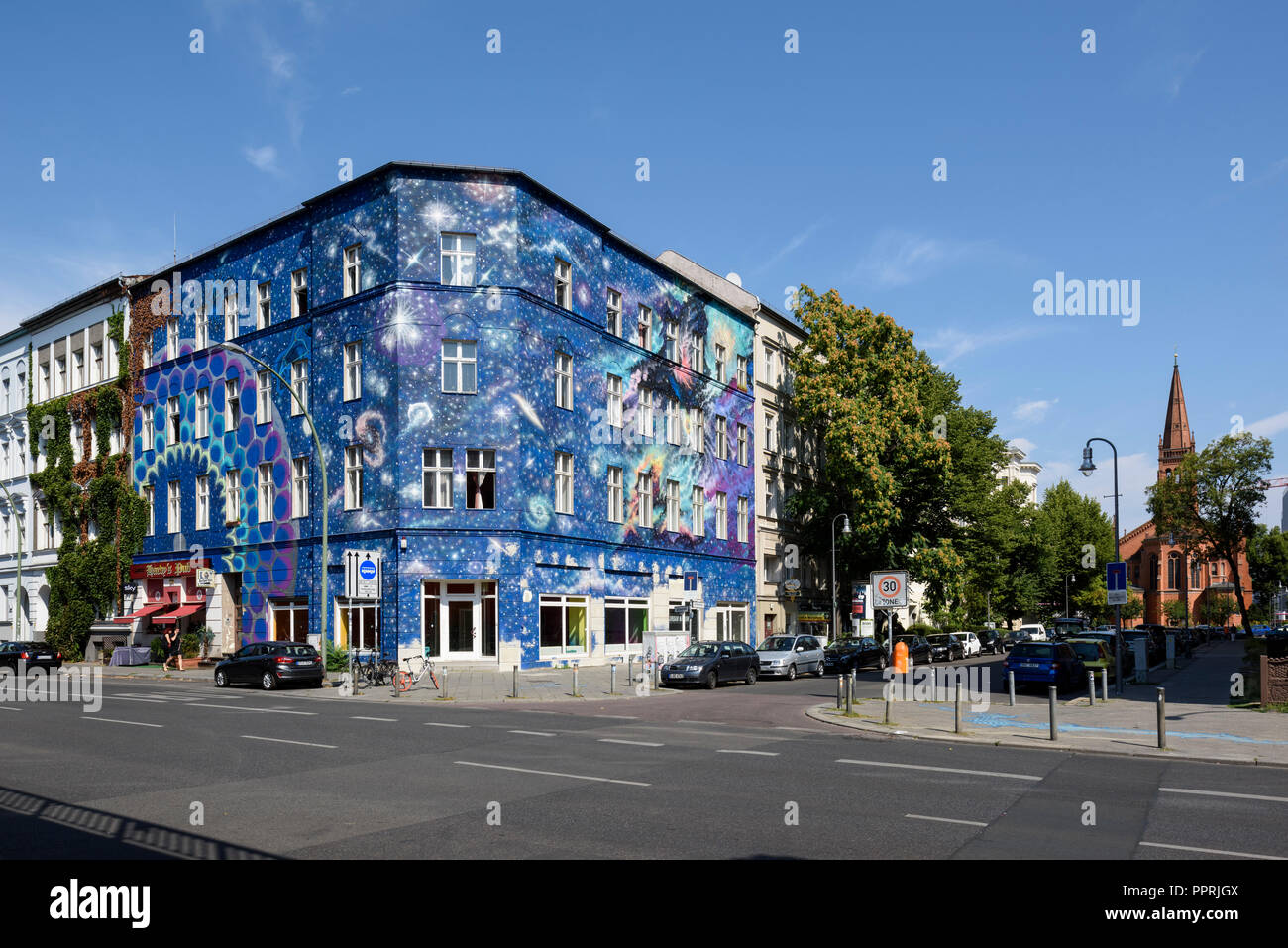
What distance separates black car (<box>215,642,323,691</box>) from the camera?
29.3m

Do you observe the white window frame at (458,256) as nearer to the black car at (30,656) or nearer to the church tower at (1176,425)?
the black car at (30,656)

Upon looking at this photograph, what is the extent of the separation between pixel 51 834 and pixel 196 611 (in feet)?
120

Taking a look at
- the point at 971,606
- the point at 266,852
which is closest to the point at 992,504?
the point at 971,606

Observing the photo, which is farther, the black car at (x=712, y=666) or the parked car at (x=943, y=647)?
the parked car at (x=943, y=647)

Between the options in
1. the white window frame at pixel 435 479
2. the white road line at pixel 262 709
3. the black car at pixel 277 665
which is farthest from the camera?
the white window frame at pixel 435 479

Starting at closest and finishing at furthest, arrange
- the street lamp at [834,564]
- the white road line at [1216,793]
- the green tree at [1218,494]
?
the white road line at [1216,793] → the street lamp at [834,564] → the green tree at [1218,494]

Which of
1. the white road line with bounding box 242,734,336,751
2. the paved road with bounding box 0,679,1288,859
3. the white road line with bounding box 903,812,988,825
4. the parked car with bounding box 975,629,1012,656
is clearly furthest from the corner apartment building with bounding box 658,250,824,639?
the white road line with bounding box 903,812,988,825

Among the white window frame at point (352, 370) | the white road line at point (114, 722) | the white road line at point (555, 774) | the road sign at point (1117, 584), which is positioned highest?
the white window frame at point (352, 370)

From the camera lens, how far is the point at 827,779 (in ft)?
40.7

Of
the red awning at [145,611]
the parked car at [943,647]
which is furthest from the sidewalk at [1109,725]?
the red awning at [145,611]

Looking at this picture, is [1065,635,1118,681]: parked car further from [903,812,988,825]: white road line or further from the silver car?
[903,812,988,825]: white road line

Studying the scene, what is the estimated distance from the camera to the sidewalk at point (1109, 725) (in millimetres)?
15680

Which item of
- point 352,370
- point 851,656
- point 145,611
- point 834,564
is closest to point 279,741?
point 352,370

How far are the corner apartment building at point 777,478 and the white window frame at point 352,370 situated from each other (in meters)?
20.7
